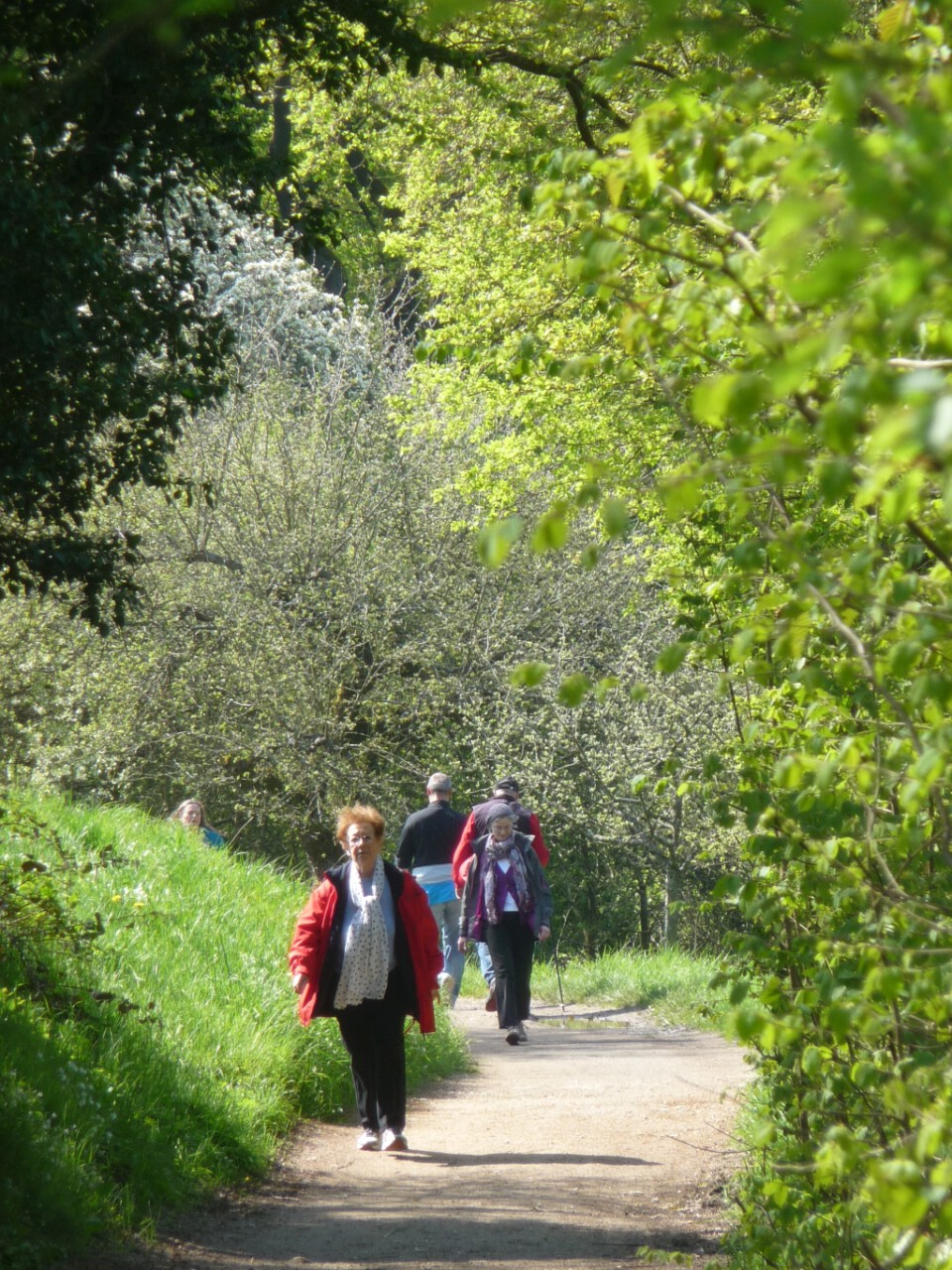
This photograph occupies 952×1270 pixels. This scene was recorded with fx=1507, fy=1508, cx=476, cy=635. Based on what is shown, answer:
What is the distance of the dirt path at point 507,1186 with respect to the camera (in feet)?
19.9

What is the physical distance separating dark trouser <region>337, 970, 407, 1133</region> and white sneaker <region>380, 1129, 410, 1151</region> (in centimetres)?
3

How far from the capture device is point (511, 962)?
1192cm

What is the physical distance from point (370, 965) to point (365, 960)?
0.12 feet

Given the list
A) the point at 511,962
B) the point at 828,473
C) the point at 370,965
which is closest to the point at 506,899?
the point at 511,962

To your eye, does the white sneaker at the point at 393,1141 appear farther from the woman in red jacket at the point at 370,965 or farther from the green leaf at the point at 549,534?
the green leaf at the point at 549,534

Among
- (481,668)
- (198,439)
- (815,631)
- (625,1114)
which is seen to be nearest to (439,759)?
(481,668)

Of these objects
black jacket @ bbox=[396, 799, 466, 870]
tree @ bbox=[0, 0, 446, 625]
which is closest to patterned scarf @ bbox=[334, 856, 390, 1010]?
tree @ bbox=[0, 0, 446, 625]

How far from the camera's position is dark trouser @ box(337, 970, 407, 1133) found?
7.81m

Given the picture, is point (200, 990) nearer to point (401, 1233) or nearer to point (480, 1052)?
point (401, 1233)

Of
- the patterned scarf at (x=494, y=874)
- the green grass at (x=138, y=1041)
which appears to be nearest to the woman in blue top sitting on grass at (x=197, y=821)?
the green grass at (x=138, y=1041)

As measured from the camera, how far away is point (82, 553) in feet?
Answer: 25.1

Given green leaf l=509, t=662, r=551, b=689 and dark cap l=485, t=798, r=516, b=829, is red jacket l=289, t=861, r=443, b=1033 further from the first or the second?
green leaf l=509, t=662, r=551, b=689

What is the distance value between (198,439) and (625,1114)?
12422 mm

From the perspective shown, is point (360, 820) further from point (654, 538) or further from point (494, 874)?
point (654, 538)
